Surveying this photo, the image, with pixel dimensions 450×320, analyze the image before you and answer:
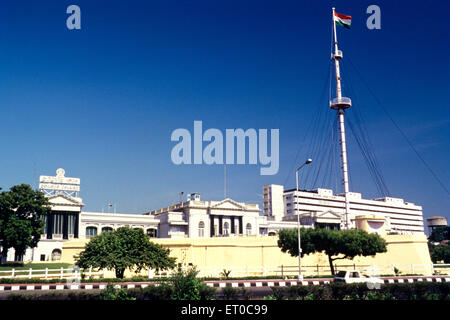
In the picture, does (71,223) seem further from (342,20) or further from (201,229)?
(342,20)

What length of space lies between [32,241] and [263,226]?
53709 mm

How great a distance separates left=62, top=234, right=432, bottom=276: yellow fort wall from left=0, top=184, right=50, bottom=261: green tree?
26.1 ft

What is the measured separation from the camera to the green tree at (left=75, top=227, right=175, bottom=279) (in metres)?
41.2

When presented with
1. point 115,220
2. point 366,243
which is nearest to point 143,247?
point 366,243

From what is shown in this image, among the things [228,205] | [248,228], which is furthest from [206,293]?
[248,228]

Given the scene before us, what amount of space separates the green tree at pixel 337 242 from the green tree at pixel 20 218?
111 ft

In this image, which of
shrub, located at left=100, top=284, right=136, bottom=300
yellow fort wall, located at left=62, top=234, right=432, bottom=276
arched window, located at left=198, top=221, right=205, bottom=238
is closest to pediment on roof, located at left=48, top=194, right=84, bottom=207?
yellow fort wall, located at left=62, top=234, right=432, bottom=276

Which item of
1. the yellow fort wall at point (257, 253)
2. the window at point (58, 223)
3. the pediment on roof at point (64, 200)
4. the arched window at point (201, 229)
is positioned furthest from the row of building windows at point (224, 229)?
the window at point (58, 223)

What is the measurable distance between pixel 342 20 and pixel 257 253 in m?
38.1

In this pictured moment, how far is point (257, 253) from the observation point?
212ft

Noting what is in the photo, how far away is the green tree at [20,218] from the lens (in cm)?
5606

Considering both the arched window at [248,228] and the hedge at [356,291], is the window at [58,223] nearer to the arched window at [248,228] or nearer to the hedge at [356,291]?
the arched window at [248,228]
